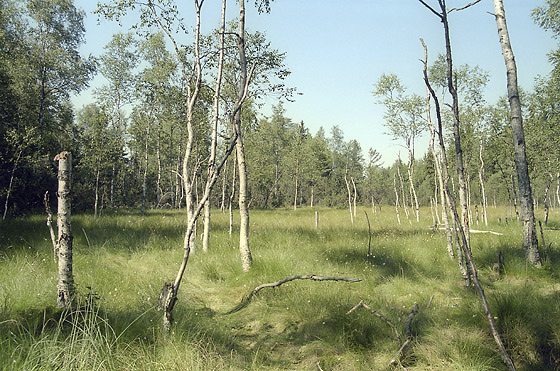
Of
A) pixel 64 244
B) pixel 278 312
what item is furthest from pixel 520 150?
pixel 64 244

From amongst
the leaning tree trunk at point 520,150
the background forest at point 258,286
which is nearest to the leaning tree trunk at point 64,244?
the background forest at point 258,286

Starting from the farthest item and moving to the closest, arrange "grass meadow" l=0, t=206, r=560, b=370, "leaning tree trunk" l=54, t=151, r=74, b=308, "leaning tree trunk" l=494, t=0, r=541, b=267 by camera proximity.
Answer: "leaning tree trunk" l=494, t=0, r=541, b=267 → "leaning tree trunk" l=54, t=151, r=74, b=308 → "grass meadow" l=0, t=206, r=560, b=370

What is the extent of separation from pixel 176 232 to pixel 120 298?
598 cm

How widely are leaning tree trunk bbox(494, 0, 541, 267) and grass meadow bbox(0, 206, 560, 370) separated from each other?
0.40 m

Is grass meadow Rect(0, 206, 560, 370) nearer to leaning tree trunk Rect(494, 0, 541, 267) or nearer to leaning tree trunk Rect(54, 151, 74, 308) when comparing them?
leaning tree trunk Rect(54, 151, 74, 308)

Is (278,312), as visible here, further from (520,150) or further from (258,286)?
(520,150)

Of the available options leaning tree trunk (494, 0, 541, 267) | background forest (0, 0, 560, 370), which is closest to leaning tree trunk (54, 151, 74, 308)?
background forest (0, 0, 560, 370)

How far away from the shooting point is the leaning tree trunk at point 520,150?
603 centimetres

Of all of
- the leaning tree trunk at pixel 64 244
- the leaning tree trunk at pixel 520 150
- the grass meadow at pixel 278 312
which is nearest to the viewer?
the grass meadow at pixel 278 312

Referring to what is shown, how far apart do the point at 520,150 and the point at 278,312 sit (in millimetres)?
5569

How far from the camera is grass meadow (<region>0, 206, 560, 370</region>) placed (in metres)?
2.99

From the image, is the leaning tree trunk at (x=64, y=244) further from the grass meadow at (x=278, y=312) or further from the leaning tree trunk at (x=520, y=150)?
the leaning tree trunk at (x=520, y=150)

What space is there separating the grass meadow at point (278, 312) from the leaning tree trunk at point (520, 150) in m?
0.40

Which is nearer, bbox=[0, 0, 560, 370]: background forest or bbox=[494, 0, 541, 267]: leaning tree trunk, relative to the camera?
bbox=[0, 0, 560, 370]: background forest
